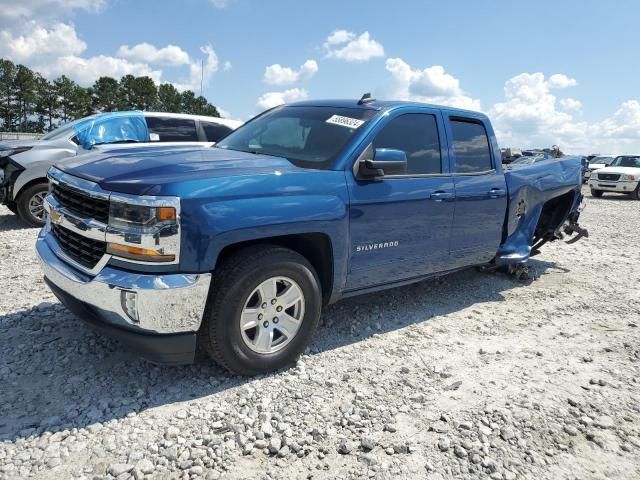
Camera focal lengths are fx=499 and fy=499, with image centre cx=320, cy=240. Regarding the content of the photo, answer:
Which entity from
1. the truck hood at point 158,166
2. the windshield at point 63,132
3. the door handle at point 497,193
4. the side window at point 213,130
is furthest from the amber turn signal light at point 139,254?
the side window at point 213,130

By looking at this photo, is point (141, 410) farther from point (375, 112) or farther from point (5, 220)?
point (5, 220)

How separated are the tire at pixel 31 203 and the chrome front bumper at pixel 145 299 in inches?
209

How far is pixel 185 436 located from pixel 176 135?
21.9 ft

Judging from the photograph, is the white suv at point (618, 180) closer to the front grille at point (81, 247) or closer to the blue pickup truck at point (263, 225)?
the blue pickup truck at point (263, 225)

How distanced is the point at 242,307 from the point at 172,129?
20.4ft

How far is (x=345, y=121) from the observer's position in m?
3.93

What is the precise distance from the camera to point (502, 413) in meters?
3.03

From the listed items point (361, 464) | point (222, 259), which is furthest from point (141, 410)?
point (361, 464)

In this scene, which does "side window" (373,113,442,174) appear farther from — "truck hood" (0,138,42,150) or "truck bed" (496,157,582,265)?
"truck hood" (0,138,42,150)

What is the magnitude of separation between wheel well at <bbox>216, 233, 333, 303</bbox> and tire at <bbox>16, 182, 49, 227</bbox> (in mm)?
5488

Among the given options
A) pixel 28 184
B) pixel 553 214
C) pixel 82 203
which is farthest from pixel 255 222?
pixel 28 184

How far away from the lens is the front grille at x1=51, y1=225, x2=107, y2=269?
2938mm

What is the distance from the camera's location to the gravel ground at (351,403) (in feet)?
8.30

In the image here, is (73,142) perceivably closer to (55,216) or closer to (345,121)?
(55,216)
